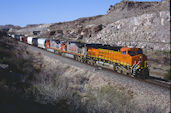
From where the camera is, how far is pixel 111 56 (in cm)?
1933

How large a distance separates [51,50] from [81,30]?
95.2 ft

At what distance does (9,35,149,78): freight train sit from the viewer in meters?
16.5

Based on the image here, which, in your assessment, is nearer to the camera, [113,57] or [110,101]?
[110,101]

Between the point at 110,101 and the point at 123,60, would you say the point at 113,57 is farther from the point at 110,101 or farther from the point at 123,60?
the point at 110,101

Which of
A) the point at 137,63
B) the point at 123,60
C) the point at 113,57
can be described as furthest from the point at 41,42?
the point at 137,63

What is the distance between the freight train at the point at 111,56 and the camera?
1655 centimetres

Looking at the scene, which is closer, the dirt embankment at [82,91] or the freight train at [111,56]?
the dirt embankment at [82,91]

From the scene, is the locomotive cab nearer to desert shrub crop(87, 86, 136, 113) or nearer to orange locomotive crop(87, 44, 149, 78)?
orange locomotive crop(87, 44, 149, 78)

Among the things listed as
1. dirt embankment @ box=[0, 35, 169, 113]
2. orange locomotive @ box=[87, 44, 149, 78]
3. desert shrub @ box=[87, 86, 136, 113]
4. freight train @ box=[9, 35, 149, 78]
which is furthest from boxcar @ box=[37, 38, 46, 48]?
desert shrub @ box=[87, 86, 136, 113]

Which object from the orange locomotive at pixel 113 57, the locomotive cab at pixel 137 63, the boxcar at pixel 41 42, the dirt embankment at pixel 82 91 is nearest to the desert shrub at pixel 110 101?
the dirt embankment at pixel 82 91

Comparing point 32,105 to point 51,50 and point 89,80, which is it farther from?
point 51,50

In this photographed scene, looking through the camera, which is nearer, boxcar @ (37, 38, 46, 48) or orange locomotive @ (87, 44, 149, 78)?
orange locomotive @ (87, 44, 149, 78)

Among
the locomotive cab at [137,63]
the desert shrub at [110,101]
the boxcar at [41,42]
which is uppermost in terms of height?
the boxcar at [41,42]

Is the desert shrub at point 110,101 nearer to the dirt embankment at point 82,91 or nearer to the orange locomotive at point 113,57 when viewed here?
the dirt embankment at point 82,91
